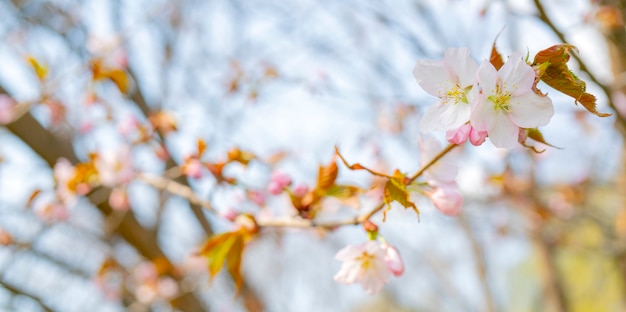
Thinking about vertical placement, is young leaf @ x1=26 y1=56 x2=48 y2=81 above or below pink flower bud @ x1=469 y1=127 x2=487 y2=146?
below

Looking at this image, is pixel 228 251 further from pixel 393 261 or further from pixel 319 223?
pixel 393 261

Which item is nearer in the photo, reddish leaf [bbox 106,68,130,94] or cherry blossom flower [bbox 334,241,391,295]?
cherry blossom flower [bbox 334,241,391,295]

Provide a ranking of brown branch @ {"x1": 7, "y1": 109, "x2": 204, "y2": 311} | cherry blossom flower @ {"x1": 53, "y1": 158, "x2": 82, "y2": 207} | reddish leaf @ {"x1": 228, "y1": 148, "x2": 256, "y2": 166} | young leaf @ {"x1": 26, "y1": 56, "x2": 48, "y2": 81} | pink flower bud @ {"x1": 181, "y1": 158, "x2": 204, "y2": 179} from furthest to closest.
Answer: brown branch @ {"x1": 7, "y1": 109, "x2": 204, "y2": 311} < young leaf @ {"x1": 26, "y1": 56, "x2": 48, "y2": 81} < cherry blossom flower @ {"x1": 53, "y1": 158, "x2": 82, "y2": 207} < pink flower bud @ {"x1": 181, "y1": 158, "x2": 204, "y2": 179} < reddish leaf @ {"x1": 228, "y1": 148, "x2": 256, "y2": 166}

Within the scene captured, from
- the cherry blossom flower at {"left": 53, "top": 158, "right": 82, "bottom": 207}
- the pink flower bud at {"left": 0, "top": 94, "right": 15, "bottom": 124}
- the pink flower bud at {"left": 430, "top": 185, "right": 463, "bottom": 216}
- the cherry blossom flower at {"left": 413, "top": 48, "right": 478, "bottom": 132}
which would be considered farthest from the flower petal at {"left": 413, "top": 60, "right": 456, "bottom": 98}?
the pink flower bud at {"left": 0, "top": 94, "right": 15, "bottom": 124}

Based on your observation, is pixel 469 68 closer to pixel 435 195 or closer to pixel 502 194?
pixel 435 195

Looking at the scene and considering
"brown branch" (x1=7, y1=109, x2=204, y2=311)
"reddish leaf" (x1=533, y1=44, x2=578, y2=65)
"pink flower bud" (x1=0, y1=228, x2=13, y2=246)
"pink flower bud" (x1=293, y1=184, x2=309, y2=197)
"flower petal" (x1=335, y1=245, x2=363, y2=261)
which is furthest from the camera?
"brown branch" (x1=7, y1=109, x2=204, y2=311)

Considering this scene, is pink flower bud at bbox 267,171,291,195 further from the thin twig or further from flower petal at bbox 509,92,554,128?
flower petal at bbox 509,92,554,128

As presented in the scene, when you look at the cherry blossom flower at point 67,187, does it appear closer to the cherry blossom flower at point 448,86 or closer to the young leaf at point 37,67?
the young leaf at point 37,67

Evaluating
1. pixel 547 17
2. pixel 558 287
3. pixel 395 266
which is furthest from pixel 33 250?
pixel 558 287
